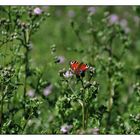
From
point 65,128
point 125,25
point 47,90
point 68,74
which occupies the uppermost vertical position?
point 125,25

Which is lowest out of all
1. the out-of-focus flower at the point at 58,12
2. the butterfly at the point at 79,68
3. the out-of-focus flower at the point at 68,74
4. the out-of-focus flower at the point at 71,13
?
the out-of-focus flower at the point at 68,74

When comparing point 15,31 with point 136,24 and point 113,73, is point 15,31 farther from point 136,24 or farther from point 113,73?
point 136,24

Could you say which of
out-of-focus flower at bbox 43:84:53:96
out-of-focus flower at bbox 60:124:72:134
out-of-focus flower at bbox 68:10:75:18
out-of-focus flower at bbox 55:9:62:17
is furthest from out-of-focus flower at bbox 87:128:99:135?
out-of-focus flower at bbox 55:9:62:17

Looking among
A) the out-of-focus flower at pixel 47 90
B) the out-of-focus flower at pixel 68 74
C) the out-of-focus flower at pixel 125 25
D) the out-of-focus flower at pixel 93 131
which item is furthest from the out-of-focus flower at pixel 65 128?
the out-of-focus flower at pixel 125 25

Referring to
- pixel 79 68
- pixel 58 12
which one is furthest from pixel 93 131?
pixel 58 12

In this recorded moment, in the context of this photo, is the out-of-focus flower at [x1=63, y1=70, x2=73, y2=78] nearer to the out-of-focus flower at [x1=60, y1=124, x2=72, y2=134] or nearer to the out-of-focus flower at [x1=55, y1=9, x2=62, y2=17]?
the out-of-focus flower at [x1=60, y1=124, x2=72, y2=134]

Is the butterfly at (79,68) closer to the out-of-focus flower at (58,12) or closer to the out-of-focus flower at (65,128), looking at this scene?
the out-of-focus flower at (65,128)

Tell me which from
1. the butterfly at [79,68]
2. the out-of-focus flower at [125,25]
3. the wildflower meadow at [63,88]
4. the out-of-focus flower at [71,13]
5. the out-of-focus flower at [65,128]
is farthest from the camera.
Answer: the out-of-focus flower at [71,13]

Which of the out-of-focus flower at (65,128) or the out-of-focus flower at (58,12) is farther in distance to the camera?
the out-of-focus flower at (58,12)

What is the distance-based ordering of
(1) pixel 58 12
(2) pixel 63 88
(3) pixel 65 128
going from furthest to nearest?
(1) pixel 58 12 → (2) pixel 63 88 → (3) pixel 65 128

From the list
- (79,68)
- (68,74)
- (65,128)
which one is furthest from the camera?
(65,128)

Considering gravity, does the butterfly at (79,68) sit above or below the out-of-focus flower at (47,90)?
above

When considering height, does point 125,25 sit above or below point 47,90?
above

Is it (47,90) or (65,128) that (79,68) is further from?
(47,90)
